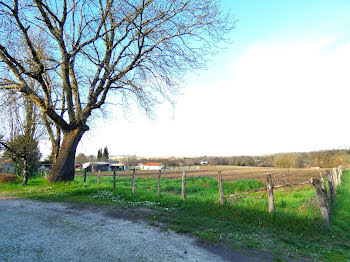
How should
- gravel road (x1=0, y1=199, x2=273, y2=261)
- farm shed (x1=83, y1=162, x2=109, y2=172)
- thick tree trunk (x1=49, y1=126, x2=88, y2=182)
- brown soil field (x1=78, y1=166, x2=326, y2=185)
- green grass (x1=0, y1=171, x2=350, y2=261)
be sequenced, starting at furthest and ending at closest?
farm shed (x1=83, y1=162, x2=109, y2=172)
brown soil field (x1=78, y1=166, x2=326, y2=185)
thick tree trunk (x1=49, y1=126, x2=88, y2=182)
green grass (x1=0, y1=171, x2=350, y2=261)
gravel road (x1=0, y1=199, x2=273, y2=261)

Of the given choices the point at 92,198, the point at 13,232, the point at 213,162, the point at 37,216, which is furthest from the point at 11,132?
the point at 213,162

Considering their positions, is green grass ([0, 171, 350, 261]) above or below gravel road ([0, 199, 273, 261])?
below

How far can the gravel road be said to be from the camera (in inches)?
161

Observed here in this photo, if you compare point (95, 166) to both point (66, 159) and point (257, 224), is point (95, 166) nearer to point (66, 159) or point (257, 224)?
point (66, 159)

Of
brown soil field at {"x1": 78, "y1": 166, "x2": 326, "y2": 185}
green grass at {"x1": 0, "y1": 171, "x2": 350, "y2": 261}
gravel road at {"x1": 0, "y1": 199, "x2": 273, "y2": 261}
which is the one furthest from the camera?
brown soil field at {"x1": 78, "y1": 166, "x2": 326, "y2": 185}

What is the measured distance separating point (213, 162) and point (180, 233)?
115690 millimetres

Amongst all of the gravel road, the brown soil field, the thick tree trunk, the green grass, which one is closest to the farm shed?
the brown soil field

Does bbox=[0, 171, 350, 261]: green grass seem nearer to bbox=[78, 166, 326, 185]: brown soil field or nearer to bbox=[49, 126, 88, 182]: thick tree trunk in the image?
bbox=[49, 126, 88, 182]: thick tree trunk

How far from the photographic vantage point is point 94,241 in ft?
15.6

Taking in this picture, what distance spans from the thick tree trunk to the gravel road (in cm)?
716

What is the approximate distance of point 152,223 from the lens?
6391 millimetres

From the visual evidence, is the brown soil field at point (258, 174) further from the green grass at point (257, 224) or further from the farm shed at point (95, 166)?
the farm shed at point (95, 166)

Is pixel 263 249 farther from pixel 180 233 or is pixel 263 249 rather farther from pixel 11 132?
pixel 11 132

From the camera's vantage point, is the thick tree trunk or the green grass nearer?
the green grass
